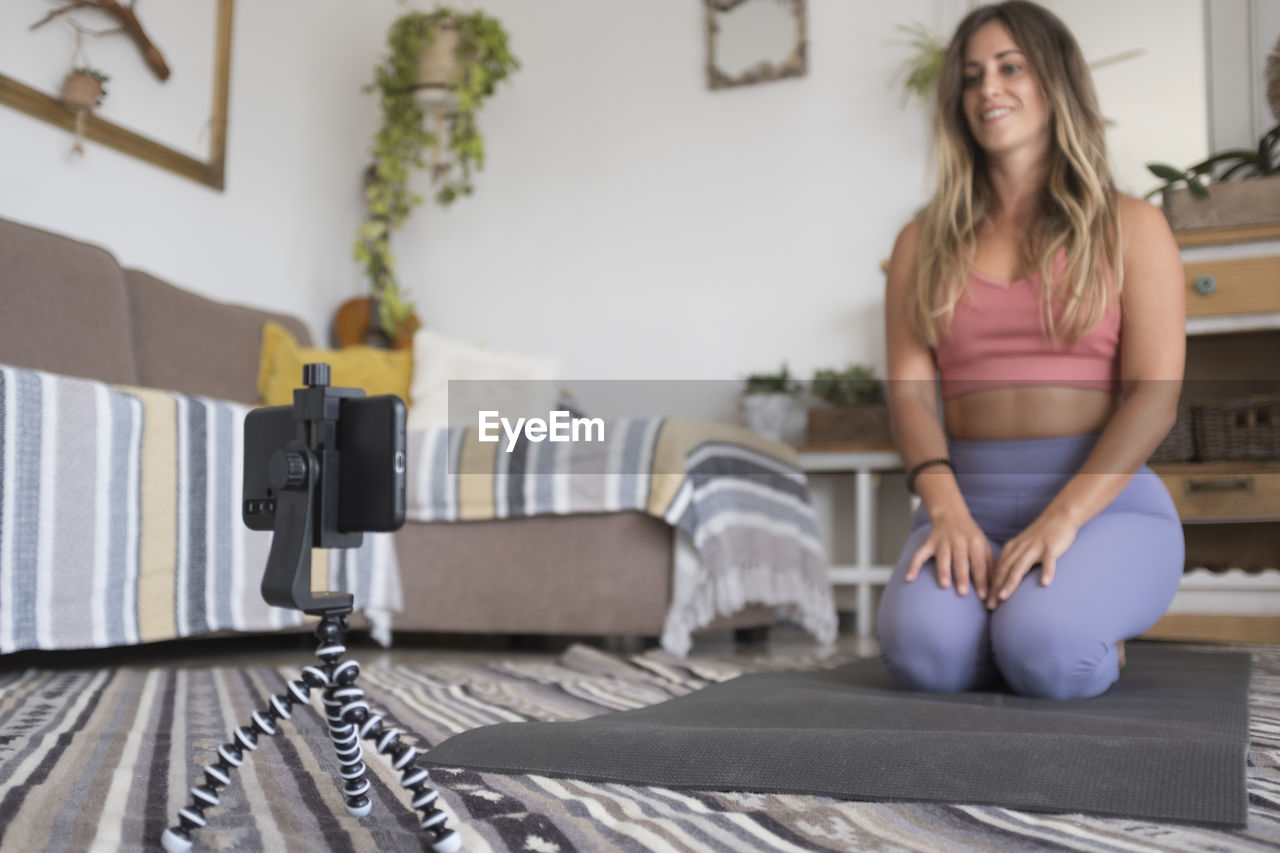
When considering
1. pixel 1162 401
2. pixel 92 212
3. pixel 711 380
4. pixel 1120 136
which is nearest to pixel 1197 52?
pixel 1120 136

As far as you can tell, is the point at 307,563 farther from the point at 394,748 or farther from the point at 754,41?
the point at 754,41

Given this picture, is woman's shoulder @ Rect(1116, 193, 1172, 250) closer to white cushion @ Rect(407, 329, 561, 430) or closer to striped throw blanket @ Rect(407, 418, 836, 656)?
striped throw blanket @ Rect(407, 418, 836, 656)

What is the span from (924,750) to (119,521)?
1363 millimetres

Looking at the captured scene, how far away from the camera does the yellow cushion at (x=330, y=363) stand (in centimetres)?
294

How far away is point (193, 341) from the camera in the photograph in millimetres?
2752

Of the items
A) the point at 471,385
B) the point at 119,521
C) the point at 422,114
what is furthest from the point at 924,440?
the point at 422,114

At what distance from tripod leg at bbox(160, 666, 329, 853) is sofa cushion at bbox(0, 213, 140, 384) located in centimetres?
175

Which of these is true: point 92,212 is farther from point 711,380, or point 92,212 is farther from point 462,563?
point 711,380

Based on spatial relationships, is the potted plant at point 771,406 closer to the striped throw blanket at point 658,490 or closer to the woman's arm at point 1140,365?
the striped throw blanket at point 658,490

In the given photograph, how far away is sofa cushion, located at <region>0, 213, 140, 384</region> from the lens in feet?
7.30

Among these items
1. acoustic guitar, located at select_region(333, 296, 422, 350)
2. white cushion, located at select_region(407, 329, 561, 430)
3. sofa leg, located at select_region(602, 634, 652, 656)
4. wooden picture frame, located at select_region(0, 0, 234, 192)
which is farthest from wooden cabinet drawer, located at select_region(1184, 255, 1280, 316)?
wooden picture frame, located at select_region(0, 0, 234, 192)

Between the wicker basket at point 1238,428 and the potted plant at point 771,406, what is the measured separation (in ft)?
3.61

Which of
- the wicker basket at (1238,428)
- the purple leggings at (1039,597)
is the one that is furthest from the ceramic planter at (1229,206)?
the purple leggings at (1039,597)

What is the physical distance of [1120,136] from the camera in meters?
3.08
